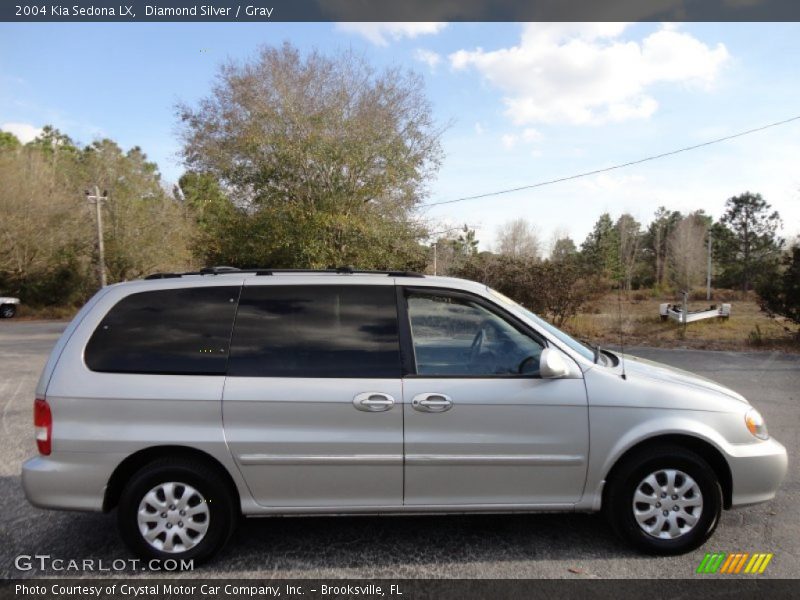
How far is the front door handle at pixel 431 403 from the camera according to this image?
340 centimetres

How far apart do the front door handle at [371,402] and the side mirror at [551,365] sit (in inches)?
37.8

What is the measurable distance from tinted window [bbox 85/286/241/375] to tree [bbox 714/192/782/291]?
2165 inches

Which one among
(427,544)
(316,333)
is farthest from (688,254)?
(316,333)

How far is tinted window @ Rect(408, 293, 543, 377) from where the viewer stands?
11.9 ft

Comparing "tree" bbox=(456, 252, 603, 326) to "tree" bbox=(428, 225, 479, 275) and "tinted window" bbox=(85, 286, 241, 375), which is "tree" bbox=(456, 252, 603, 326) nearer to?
"tree" bbox=(428, 225, 479, 275)

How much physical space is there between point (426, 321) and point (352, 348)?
2.11ft

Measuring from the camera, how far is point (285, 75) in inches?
747

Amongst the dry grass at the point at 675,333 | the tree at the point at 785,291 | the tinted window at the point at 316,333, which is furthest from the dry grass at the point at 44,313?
the tree at the point at 785,291

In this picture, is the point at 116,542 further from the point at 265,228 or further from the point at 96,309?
the point at 265,228

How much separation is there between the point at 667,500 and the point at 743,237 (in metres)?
58.6

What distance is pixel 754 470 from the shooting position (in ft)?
11.5

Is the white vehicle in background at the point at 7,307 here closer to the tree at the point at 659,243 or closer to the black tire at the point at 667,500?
the black tire at the point at 667,500

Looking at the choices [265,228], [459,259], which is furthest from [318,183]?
[459,259]

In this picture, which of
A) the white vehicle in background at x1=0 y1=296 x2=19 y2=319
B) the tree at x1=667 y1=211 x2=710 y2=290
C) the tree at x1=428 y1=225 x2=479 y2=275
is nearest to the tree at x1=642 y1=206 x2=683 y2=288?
the tree at x1=667 y1=211 x2=710 y2=290
